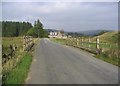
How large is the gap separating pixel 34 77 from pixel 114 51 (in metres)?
9.27

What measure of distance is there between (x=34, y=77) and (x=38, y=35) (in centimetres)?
14254

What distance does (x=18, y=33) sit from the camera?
18762 cm

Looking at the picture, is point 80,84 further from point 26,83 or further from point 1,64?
point 1,64

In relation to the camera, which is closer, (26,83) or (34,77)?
(26,83)

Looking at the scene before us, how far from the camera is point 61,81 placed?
10.2 meters

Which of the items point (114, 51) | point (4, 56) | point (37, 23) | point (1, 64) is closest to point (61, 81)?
point (1, 64)

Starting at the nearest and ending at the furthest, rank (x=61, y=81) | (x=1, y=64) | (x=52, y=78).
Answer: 1. (x=61, y=81)
2. (x=52, y=78)
3. (x=1, y=64)

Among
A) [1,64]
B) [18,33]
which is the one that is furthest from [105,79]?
[18,33]

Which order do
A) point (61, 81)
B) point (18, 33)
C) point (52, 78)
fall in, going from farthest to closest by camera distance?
point (18, 33) → point (52, 78) → point (61, 81)

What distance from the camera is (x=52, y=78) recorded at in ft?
35.8

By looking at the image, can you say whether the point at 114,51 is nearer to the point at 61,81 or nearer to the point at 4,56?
the point at 4,56

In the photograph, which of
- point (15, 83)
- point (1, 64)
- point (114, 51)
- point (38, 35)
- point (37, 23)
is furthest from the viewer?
point (37, 23)

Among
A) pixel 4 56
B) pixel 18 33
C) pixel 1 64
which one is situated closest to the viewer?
pixel 1 64

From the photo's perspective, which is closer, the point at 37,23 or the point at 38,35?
the point at 38,35
